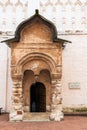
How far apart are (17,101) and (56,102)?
5.53 feet

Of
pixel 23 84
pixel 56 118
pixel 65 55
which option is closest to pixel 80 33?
pixel 65 55

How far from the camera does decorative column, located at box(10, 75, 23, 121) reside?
10.8 metres

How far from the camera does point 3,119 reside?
11.2m

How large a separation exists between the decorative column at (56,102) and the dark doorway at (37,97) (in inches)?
63.7

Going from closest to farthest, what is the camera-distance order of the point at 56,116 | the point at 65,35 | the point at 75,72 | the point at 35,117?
the point at 56,116 < the point at 35,117 < the point at 75,72 < the point at 65,35

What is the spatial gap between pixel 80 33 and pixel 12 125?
5979mm

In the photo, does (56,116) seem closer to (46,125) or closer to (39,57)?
(46,125)

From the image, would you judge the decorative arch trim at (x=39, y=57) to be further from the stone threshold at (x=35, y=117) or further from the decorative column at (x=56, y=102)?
the stone threshold at (x=35, y=117)

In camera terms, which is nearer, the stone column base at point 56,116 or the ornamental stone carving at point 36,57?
the stone column base at point 56,116

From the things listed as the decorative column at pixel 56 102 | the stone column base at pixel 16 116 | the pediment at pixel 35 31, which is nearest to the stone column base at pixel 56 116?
Result: the decorative column at pixel 56 102

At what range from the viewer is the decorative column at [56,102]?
1073 cm

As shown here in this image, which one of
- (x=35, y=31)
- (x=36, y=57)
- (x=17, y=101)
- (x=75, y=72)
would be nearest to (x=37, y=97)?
(x=17, y=101)

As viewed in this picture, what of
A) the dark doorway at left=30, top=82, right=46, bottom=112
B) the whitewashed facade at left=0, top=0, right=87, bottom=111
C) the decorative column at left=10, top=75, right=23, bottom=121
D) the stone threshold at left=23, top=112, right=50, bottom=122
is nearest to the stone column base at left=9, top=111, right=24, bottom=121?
the decorative column at left=10, top=75, right=23, bottom=121

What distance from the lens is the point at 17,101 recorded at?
11.0 meters
